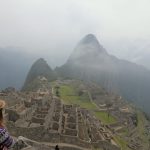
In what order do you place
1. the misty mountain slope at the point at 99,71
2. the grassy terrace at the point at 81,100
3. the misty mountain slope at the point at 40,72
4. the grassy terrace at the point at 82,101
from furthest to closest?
the misty mountain slope at the point at 99,71
the misty mountain slope at the point at 40,72
the grassy terrace at the point at 81,100
the grassy terrace at the point at 82,101

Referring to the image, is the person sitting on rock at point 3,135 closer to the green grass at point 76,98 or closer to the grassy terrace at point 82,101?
the grassy terrace at point 82,101

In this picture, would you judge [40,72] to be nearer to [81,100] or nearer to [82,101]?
[81,100]

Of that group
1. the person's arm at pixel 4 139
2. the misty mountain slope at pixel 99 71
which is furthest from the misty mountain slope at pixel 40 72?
the person's arm at pixel 4 139

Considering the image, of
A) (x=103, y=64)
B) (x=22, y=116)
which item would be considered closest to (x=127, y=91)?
(x=103, y=64)

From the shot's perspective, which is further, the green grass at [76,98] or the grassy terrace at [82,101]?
the green grass at [76,98]

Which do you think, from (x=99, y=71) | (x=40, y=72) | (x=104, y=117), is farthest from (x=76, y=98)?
(x=99, y=71)

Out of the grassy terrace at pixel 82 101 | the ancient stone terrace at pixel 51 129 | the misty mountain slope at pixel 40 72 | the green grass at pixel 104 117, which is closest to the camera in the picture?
the ancient stone terrace at pixel 51 129

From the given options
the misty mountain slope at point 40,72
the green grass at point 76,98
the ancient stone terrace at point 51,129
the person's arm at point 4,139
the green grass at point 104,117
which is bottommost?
the green grass at point 104,117

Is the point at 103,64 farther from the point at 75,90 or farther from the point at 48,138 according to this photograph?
the point at 48,138

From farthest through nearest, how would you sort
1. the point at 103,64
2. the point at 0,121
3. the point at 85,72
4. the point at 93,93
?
the point at 103,64 < the point at 85,72 < the point at 93,93 < the point at 0,121
